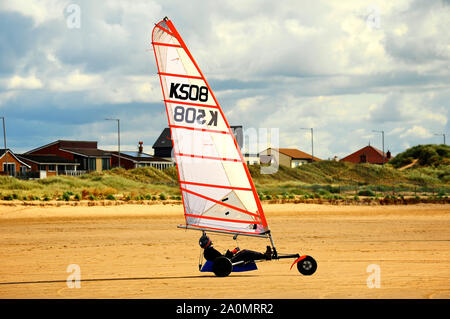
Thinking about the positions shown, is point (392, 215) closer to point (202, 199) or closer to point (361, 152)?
point (202, 199)

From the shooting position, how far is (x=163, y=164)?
86.1 meters

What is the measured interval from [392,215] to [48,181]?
26.8 metres

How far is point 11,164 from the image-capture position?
220ft

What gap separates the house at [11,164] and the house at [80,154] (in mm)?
7339

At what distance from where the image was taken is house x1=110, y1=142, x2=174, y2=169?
80.9 meters

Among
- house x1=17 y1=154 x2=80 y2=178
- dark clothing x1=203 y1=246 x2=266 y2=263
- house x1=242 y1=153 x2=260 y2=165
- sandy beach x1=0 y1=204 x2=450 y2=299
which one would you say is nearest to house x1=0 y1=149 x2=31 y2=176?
house x1=17 y1=154 x2=80 y2=178

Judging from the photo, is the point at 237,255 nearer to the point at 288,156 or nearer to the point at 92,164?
the point at 92,164

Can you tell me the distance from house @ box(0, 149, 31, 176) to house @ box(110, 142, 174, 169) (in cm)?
1493

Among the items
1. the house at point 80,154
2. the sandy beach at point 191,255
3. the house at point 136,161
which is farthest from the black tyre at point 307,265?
the house at point 136,161

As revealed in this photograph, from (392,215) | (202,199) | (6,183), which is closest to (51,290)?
(202,199)

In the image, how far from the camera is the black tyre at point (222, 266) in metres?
11.4

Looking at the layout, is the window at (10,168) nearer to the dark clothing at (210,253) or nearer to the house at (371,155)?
the dark clothing at (210,253)

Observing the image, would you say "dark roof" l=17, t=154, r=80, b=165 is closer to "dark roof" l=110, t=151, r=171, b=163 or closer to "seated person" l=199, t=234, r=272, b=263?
"dark roof" l=110, t=151, r=171, b=163

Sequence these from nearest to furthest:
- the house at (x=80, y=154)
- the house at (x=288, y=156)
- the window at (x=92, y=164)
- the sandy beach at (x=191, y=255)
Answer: the sandy beach at (x=191, y=255) < the house at (x=80, y=154) < the window at (x=92, y=164) < the house at (x=288, y=156)
